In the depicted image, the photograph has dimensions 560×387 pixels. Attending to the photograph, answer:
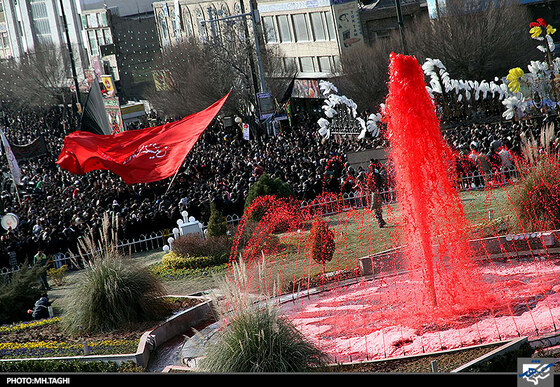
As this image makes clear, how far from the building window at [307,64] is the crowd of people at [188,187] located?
17.9 m

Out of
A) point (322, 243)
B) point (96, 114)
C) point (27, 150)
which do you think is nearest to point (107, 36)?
point (27, 150)

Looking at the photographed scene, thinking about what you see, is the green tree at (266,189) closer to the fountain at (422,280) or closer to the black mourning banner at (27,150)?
the fountain at (422,280)

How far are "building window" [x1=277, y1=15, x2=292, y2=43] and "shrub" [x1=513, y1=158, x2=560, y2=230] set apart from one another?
43.7 metres

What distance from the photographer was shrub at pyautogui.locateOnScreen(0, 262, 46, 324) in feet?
56.5

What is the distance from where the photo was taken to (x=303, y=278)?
1706cm

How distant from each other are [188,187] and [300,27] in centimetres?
3081

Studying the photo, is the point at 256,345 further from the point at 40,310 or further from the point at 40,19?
the point at 40,19

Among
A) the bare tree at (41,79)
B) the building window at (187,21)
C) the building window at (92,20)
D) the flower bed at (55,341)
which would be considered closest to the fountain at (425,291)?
the flower bed at (55,341)

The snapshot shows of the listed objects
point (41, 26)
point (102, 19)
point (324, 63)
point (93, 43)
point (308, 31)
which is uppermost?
point (41, 26)

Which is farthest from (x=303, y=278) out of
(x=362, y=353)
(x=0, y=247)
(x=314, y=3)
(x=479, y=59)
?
(x=314, y=3)

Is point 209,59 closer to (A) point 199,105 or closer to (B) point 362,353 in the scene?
(A) point 199,105

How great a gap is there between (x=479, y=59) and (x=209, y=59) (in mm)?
16955

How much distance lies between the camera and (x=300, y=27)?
57.3 meters

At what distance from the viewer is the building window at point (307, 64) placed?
57.0 metres
